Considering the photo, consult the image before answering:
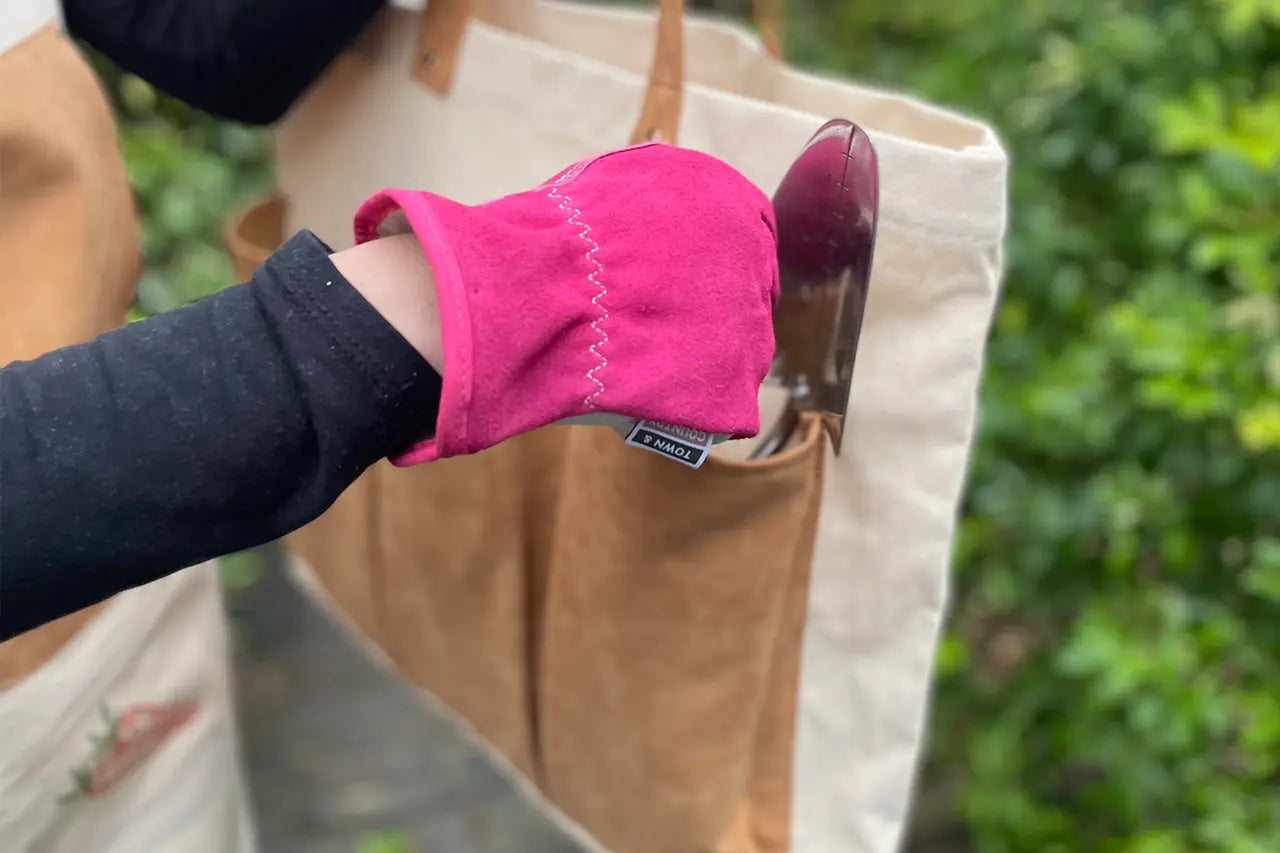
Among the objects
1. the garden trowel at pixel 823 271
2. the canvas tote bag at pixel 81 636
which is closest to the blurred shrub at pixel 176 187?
the canvas tote bag at pixel 81 636

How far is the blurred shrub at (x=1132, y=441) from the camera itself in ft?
2.49

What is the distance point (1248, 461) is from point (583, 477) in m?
0.58

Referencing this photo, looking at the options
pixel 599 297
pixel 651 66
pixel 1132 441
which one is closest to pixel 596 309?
pixel 599 297

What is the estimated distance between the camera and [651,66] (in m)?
0.61

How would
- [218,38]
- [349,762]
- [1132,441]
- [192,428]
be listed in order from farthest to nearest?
1. [349,762]
2. [1132,441]
3. [218,38]
4. [192,428]

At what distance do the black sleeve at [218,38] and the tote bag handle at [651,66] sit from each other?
4cm

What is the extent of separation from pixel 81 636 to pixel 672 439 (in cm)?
37

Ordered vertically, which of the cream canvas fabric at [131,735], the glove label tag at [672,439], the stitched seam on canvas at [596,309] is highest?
the stitched seam on canvas at [596,309]

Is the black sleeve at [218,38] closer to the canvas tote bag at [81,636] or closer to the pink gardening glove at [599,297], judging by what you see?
the canvas tote bag at [81,636]

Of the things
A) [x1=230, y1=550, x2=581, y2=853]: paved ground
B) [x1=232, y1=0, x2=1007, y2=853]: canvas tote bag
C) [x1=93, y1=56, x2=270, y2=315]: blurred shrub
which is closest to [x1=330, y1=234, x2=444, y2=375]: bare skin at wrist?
[x1=232, y1=0, x2=1007, y2=853]: canvas tote bag

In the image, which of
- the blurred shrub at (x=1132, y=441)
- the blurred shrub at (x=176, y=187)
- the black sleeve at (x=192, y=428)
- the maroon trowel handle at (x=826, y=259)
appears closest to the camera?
the black sleeve at (x=192, y=428)

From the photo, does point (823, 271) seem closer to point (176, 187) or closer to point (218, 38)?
point (218, 38)

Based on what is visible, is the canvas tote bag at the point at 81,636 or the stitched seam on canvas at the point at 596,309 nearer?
the stitched seam on canvas at the point at 596,309

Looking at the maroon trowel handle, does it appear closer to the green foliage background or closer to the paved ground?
the green foliage background
